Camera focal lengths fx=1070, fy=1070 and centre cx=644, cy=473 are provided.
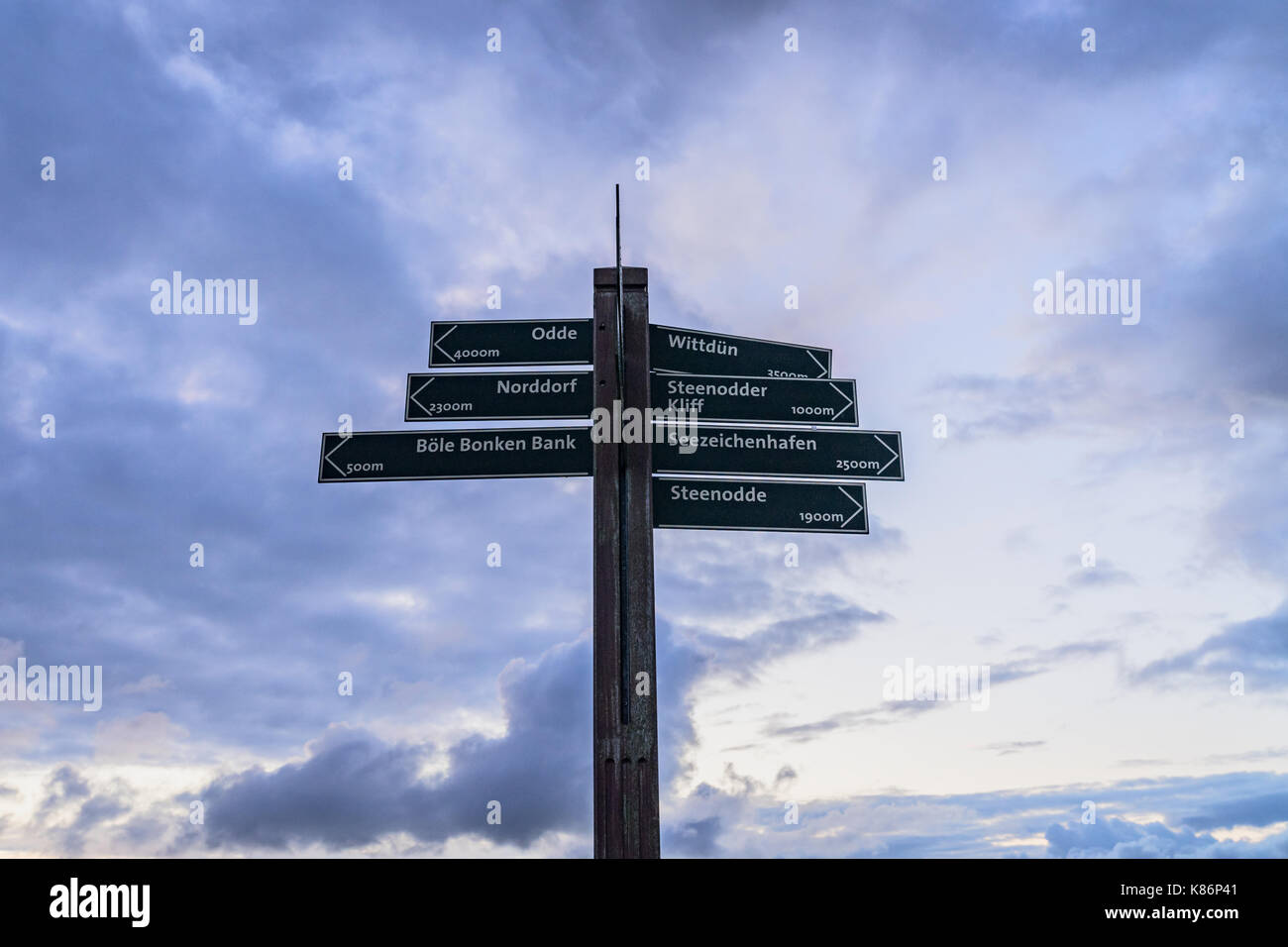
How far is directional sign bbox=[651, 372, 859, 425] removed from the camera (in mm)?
8344

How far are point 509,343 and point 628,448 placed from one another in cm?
128

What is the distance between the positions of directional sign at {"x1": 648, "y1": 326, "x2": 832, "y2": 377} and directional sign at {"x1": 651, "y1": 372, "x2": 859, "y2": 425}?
0.17 meters

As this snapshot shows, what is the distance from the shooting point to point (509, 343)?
841 centimetres

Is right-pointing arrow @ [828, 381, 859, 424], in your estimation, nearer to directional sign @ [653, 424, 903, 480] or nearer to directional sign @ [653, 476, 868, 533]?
directional sign @ [653, 424, 903, 480]

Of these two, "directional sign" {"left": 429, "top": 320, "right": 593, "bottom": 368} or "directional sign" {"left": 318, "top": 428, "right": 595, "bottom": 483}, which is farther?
"directional sign" {"left": 429, "top": 320, "right": 593, "bottom": 368}

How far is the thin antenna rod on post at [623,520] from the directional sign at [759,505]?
23 cm

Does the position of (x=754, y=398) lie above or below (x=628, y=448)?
above

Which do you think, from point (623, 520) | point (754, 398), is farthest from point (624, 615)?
point (754, 398)

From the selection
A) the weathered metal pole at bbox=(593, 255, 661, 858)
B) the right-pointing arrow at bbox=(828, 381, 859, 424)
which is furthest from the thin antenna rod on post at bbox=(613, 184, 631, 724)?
the right-pointing arrow at bbox=(828, 381, 859, 424)

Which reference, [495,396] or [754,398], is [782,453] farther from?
[495,396]
